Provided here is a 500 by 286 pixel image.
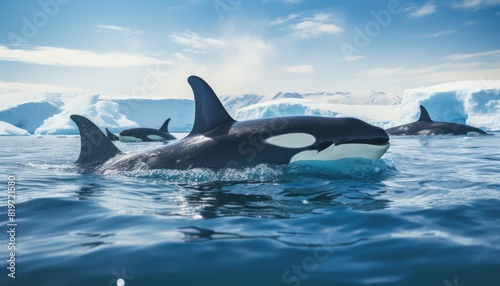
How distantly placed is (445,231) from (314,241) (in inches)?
49.7

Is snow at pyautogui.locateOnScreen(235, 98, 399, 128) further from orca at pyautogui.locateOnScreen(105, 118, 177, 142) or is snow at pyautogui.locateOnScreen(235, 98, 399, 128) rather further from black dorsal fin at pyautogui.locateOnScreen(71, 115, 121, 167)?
black dorsal fin at pyautogui.locateOnScreen(71, 115, 121, 167)

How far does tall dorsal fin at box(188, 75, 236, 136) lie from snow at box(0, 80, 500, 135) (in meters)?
55.2

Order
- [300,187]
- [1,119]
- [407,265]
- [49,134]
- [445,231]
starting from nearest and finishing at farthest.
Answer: [407,265] → [445,231] → [300,187] → [49,134] → [1,119]

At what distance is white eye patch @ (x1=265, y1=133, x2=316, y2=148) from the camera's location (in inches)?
296

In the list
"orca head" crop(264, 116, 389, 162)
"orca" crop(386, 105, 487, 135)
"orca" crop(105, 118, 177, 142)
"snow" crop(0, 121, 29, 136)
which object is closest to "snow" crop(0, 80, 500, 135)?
"snow" crop(0, 121, 29, 136)

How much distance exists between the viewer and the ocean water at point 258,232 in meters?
2.83

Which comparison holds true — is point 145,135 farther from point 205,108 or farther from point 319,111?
point 319,111

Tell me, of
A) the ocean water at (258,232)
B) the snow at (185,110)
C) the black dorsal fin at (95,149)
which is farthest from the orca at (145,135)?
A: the snow at (185,110)

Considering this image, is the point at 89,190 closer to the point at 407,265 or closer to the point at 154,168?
the point at 154,168

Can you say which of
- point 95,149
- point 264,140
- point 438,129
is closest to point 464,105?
point 438,129

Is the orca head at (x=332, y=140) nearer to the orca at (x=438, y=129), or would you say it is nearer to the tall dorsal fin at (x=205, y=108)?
the tall dorsal fin at (x=205, y=108)

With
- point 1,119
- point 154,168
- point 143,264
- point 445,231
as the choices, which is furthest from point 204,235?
point 1,119

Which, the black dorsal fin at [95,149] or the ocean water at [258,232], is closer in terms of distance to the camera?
the ocean water at [258,232]

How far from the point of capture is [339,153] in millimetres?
7504
